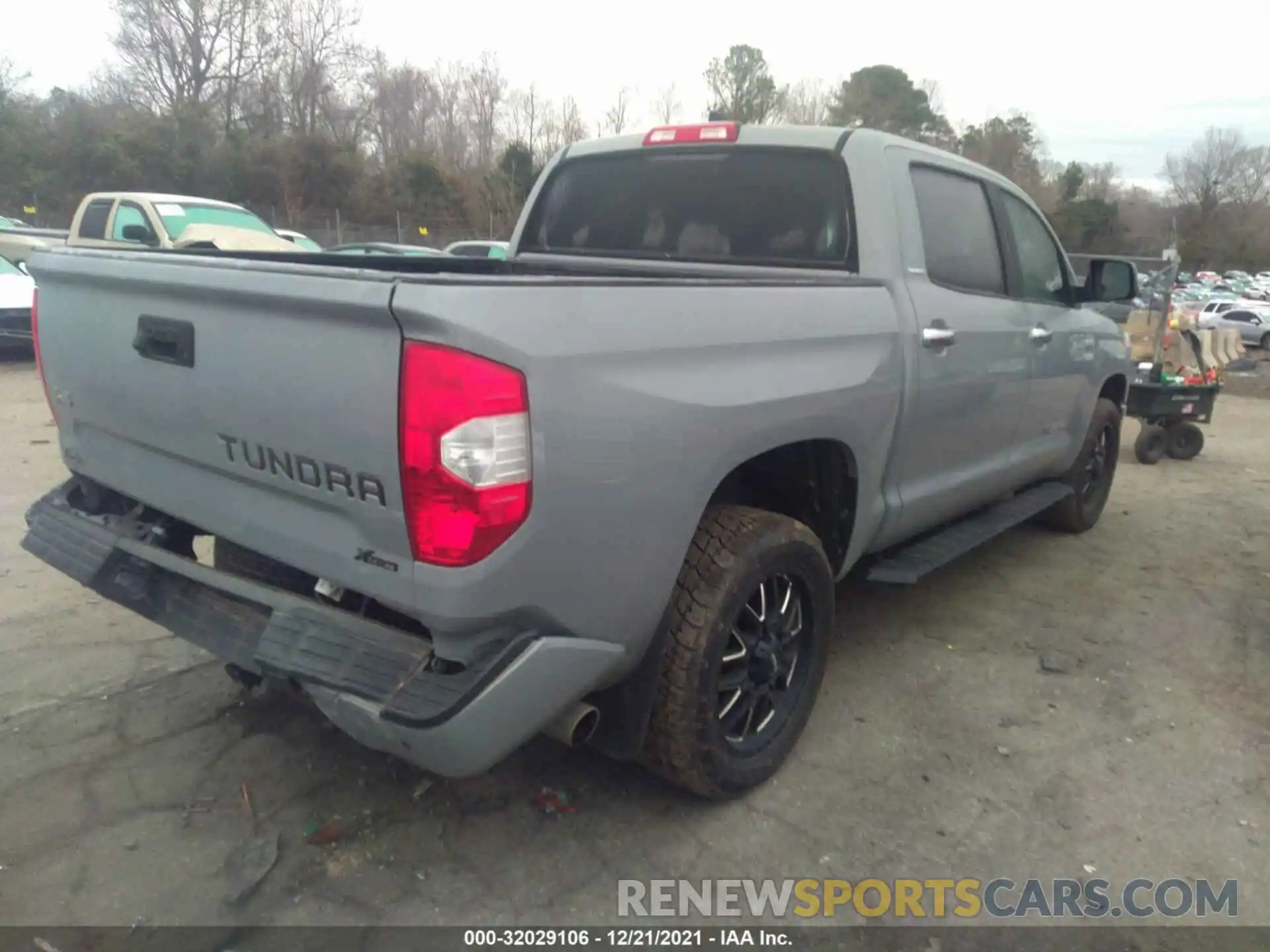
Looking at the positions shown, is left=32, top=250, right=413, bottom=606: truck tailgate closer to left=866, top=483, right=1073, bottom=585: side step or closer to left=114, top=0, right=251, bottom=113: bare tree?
left=866, top=483, right=1073, bottom=585: side step

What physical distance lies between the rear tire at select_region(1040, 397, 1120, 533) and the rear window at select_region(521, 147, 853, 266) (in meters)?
2.59

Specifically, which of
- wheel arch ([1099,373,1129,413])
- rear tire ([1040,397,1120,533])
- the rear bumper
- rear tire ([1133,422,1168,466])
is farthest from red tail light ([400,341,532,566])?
rear tire ([1133,422,1168,466])

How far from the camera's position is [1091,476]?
19.0ft

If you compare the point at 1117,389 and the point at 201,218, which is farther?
the point at 201,218

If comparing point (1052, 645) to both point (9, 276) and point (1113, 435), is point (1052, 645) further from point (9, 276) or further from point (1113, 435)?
point (9, 276)

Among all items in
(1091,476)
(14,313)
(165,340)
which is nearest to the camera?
(165,340)

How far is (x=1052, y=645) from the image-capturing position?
13.8ft

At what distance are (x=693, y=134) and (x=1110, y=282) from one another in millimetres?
2405

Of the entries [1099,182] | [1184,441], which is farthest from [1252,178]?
[1184,441]

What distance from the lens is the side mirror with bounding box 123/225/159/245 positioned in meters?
10.8

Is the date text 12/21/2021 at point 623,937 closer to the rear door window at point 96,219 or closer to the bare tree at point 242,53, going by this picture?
the rear door window at point 96,219

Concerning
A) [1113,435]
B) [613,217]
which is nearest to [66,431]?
[613,217]

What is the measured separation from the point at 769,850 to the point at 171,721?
2047 millimetres
